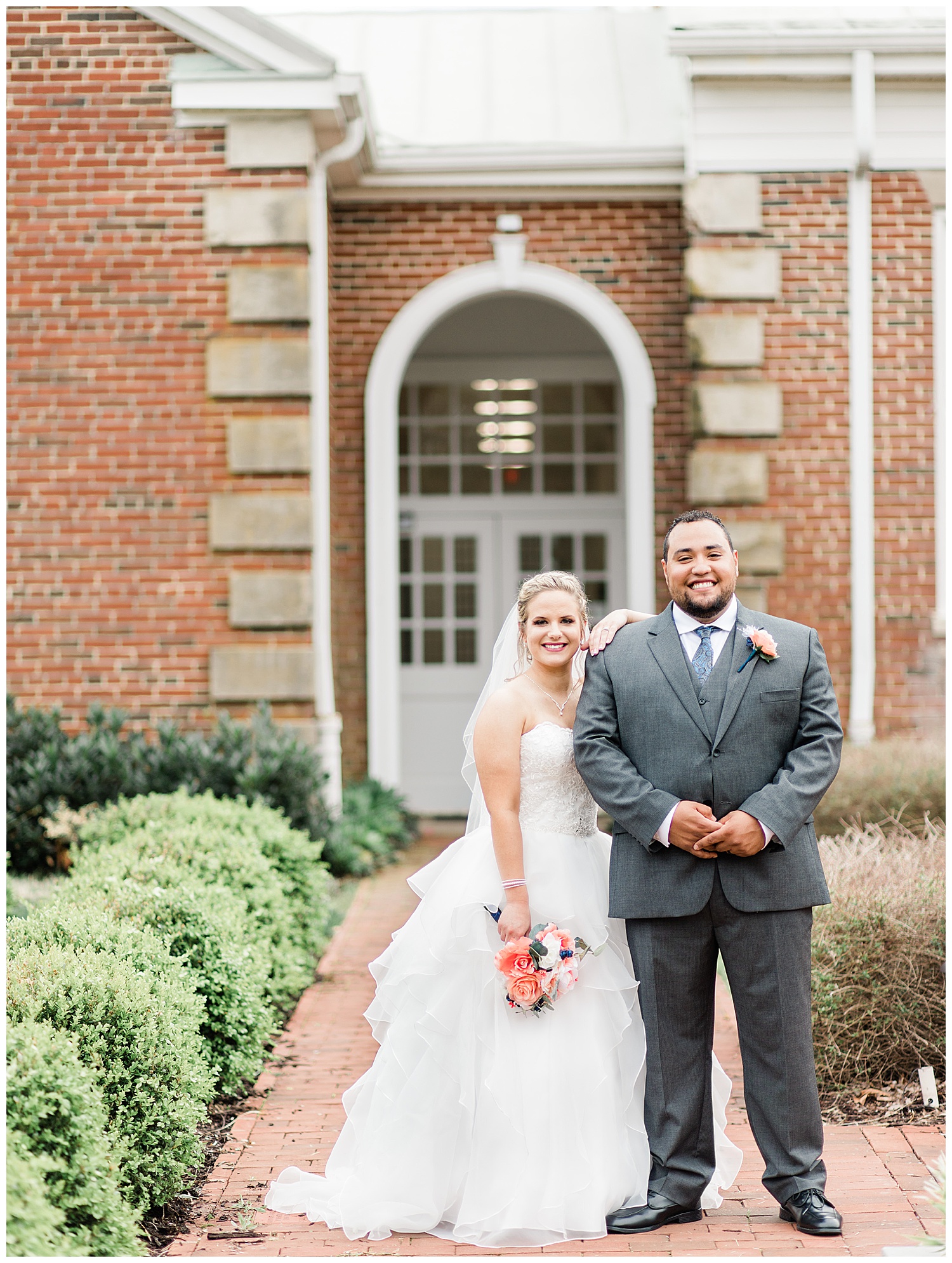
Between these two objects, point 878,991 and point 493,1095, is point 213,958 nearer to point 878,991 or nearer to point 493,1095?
point 493,1095

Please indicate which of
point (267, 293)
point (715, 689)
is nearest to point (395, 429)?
point (267, 293)

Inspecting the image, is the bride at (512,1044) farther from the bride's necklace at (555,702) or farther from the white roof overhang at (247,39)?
the white roof overhang at (247,39)

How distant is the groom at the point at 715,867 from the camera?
11.3 ft

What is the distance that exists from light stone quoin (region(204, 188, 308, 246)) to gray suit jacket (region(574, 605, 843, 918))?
5707mm

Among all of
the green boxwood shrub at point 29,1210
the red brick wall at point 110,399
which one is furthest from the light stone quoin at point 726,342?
the green boxwood shrub at point 29,1210

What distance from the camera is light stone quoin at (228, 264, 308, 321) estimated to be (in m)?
8.30

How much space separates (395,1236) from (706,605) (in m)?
2.04

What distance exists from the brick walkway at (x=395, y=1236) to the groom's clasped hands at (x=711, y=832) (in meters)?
1.08

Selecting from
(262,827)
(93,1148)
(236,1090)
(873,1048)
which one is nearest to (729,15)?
(262,827)

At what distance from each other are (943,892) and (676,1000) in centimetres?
188

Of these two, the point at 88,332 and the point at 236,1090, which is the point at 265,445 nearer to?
the point at 88,332

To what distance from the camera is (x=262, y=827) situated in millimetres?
6176

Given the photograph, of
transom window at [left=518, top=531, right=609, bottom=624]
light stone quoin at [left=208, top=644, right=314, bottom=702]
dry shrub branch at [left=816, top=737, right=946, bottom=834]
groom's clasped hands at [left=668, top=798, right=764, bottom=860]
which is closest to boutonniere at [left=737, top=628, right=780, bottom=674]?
groom's clasped hands at [left=668, top=798, right=764, bottom=860]

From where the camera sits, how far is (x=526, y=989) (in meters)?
3.50
